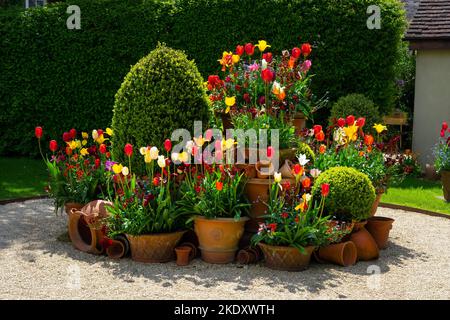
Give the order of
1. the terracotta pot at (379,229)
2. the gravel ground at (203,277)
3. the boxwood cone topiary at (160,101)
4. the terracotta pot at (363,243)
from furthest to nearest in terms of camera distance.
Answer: the terracotta pot at (379,229), the boxwood cone topiary at (160,101), the terracotta pot at (363,243), the gravel ground at (203,277)

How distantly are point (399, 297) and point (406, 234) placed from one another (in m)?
2.72

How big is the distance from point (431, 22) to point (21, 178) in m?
9.32

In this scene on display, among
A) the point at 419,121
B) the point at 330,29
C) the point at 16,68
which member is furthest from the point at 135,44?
the point at 419,121

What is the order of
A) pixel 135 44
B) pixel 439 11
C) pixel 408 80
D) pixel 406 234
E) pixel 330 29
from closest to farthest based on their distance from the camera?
pixel 406 234 → pixel 330 29 → pixel 135 44 → pixel 439 11 → pixel 408 80

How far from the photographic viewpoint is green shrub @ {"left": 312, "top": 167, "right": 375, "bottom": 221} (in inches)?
254

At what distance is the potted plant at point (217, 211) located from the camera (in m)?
6.34

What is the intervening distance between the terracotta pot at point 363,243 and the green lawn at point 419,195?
3324 mm

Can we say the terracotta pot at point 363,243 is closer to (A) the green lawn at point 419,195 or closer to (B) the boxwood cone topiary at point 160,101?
(B) the boxwood cone topiary at point 160,101

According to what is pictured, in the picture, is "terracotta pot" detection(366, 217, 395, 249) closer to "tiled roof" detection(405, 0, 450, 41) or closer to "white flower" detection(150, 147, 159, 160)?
"white flower" detection(150, 147, 159, 160)

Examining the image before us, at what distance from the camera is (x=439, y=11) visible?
47.0ft

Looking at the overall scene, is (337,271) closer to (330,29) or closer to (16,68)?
(330,29)

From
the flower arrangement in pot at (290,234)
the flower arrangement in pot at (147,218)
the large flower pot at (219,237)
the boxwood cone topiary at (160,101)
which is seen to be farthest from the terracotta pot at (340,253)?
the boxwood cone topiary at (160,101)

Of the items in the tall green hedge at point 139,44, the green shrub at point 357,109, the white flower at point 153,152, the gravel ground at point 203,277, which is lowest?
the gravel ground at point 203,277

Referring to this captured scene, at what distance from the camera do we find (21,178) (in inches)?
473
